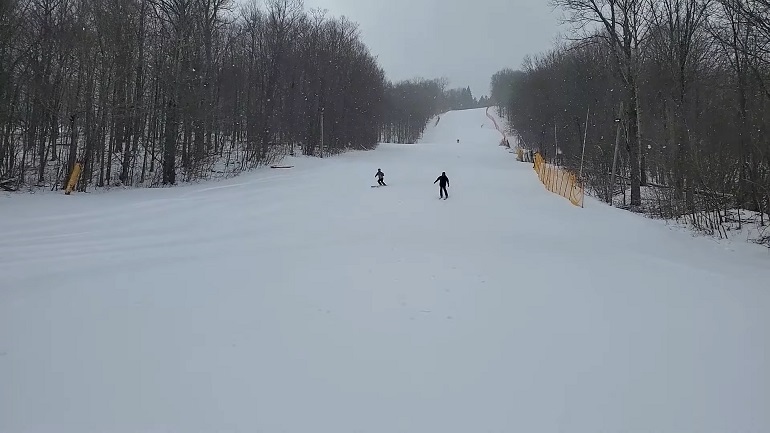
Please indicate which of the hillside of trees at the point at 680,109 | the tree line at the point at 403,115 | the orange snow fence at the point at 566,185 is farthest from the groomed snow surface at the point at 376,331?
the tree line at the point at 403,115

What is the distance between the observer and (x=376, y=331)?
6609 mm

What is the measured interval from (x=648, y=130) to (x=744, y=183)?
1740 centimetres

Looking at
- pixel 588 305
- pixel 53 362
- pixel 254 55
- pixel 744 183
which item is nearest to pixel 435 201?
pixel 744 183

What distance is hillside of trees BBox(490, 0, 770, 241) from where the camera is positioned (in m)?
15.2

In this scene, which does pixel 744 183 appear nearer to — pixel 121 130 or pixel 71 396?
pixel 71 396

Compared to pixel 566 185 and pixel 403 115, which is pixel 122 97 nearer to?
pixel 566 185

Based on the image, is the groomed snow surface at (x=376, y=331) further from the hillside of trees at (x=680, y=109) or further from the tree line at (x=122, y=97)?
the tree line at (x=122, y=97)

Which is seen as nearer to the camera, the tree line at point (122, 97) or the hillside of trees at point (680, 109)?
the hillside of trees at point (680, 109)

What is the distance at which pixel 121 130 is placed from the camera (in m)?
25.2

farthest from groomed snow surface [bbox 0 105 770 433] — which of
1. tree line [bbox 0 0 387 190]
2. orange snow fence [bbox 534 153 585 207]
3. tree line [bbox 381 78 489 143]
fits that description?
tree line [bbox 381 78 489 143]

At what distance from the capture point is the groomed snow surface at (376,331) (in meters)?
4.66

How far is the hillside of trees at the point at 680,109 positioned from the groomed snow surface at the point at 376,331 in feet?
11.1

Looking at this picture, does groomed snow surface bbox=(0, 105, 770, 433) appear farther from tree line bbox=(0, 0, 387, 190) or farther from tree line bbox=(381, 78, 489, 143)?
tree line bbox=(381, 78, 489, 143)

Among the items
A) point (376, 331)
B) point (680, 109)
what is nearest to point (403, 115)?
point (680, 109)
